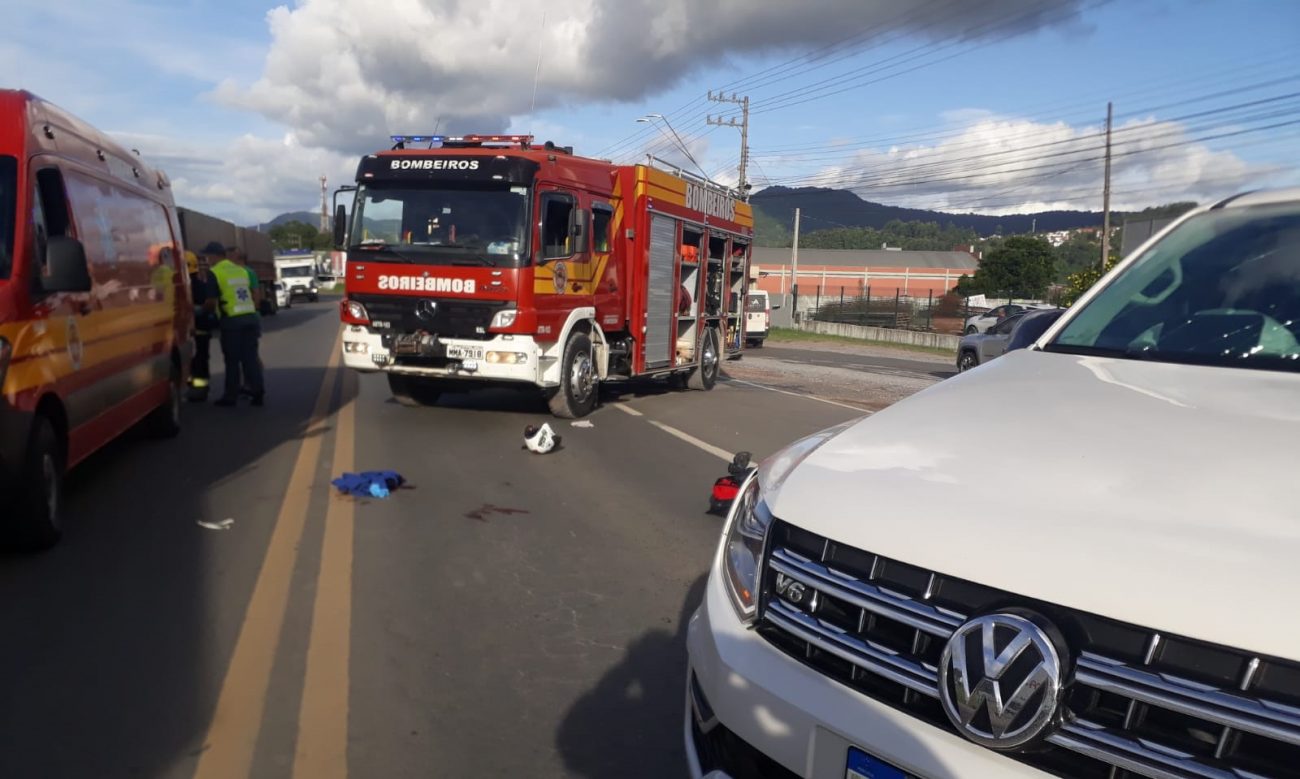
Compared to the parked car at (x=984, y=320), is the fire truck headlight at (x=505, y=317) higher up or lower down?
higher up

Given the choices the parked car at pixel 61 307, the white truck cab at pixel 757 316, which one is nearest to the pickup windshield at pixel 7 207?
the parked car at pixel 61 307

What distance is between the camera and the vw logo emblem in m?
1.84

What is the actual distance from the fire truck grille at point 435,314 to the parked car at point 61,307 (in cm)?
262

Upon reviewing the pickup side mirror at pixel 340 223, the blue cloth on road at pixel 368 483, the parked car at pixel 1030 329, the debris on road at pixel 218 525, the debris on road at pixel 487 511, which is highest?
the pickup side mirror at pixel 340 223

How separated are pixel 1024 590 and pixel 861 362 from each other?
2663 cm

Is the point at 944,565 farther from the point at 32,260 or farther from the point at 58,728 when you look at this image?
the point at 32,260

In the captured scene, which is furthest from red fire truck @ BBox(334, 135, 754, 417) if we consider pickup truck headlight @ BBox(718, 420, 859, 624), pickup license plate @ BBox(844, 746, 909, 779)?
pickup license plate @ BBox(844, 746, 909, 779)

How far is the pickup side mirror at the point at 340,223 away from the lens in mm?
11016

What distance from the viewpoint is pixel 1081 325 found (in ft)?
12.2

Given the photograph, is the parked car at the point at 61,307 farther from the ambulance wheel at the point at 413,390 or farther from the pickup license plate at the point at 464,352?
the ambulance wheel at the point at 413,390

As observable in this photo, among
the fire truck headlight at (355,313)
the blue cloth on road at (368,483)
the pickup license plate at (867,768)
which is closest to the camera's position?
the pickup license plate at (867,768)

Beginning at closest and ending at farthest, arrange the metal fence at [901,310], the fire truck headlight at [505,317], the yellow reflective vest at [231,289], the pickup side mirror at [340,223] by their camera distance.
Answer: the fire truck headlight at [505,317] → the pickup side mirror at [340,223] → the yellow reflective vest at [231,289] → the metal fence at [901,310]

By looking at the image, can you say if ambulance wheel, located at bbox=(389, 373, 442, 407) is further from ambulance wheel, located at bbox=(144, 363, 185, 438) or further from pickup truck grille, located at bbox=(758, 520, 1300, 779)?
pickup truck grille, located at bbox=(758, 520, 1300, 779)

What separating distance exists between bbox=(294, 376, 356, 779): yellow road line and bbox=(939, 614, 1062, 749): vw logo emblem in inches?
88.8
